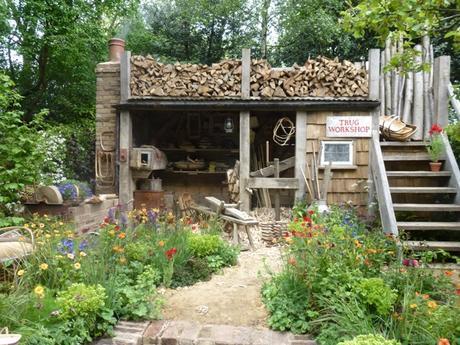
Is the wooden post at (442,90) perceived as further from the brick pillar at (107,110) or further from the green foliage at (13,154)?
the green foliage at (13,154)

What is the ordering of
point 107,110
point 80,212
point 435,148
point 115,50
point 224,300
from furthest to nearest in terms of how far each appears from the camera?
point 115,50
point 107,110
point 80,212
point 435,148
point 224,300

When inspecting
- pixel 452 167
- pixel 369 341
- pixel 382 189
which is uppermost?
pixel 452 167

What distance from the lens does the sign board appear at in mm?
6664

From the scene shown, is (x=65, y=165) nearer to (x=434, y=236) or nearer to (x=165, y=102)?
(x=165, y=102)

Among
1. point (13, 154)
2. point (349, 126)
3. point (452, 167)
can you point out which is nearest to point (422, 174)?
point (452, 167)

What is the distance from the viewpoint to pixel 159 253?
4129 mm

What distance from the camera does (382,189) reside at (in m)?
5.35

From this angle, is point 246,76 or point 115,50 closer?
point 246,76

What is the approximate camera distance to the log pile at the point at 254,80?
6652 millimetres

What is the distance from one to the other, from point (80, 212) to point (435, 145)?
18.0 ft

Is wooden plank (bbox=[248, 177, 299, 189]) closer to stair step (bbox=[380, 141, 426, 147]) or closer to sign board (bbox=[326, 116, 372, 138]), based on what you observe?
sign board (bbox=[326, 116, 372, 138])

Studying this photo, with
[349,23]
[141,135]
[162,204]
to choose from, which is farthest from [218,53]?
[349,23]

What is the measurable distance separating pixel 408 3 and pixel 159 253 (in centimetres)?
327

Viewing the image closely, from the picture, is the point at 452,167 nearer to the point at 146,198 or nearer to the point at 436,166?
the point at 436,166
